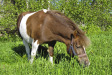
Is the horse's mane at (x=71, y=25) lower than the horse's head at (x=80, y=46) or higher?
higher

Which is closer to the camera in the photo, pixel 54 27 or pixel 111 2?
pixel 54 27

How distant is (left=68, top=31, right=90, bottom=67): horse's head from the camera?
307 cm

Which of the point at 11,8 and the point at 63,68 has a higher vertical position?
the point at 11,8

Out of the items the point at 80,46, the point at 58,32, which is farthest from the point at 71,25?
the point at 80,46

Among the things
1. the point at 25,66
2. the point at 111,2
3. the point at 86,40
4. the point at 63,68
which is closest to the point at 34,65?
the point at 25,66

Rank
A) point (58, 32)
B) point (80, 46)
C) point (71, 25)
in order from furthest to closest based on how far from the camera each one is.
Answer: point (58, 32) → point (71, 25) → point (80, 46)

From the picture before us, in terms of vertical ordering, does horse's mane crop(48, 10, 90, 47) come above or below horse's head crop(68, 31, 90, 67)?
above

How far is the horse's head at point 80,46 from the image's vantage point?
3.07 meters

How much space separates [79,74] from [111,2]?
758 cm

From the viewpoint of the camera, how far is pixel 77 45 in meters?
3.16

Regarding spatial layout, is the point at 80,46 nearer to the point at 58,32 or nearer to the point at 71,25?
the point at 71,25

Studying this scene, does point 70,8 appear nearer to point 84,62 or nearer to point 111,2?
point 111,2

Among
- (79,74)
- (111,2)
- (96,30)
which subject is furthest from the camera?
(96,30)

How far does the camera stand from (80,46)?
3.17 m
